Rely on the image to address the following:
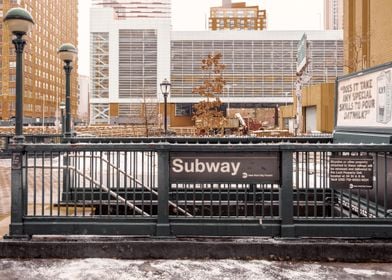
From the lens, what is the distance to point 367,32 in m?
44.7

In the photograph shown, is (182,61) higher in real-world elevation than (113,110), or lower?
higher

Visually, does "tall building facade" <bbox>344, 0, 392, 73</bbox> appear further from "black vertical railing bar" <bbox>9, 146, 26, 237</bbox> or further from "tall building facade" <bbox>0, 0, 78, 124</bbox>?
"tall building facade" <bbox>0, 0, 78, 124</bbox>

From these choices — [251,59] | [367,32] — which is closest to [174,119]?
[251,59]

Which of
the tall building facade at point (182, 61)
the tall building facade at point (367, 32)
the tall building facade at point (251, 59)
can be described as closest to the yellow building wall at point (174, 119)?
the tall building facade at point (182, 61)

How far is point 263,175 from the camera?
5.52m

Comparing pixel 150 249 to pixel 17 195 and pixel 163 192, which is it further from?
pixel 17 195

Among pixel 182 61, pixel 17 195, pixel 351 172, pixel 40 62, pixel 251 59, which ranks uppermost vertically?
pixel 40 62

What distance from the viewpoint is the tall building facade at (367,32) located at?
39312mm

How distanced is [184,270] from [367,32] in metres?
46.6

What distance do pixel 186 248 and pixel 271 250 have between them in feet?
3.94

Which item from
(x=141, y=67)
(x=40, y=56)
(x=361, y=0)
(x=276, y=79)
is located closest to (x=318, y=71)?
(x=276, y=79)

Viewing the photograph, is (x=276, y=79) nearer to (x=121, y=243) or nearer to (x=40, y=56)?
(x=40, y=56)

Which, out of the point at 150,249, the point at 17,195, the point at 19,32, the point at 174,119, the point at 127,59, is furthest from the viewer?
the point at 174,119

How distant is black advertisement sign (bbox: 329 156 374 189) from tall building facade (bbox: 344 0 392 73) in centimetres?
3639
